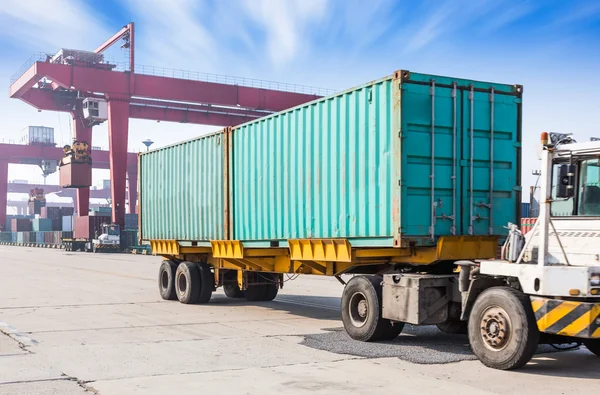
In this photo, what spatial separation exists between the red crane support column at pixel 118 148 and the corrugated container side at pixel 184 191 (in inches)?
1198

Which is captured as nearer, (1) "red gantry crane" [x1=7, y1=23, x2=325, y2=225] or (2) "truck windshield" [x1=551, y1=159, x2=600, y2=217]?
(2) "truck windshield" [x1=551, y1=159, x2=600, y2=217]

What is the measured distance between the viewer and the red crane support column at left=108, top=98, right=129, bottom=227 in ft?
156

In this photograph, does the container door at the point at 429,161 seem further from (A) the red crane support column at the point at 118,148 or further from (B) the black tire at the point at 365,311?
(A) the red crane support column at the point at 118,148

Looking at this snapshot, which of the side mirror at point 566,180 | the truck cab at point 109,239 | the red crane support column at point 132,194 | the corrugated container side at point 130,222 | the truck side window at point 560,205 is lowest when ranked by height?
the truck cab at point 109,239

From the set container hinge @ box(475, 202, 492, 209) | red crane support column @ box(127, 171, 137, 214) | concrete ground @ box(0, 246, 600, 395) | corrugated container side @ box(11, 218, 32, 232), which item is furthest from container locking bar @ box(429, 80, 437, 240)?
red crane support column @ box(127, 171, 137, 214)

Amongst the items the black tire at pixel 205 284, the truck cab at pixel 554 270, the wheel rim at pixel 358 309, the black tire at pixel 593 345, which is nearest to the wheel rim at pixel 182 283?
the black tire at pixel 205 284

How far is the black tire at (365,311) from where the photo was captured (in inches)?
379

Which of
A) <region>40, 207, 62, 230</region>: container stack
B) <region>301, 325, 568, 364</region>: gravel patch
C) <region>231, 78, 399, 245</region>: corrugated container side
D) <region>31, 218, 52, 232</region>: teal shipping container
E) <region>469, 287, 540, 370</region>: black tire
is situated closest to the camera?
<region>469, 287, 540, 370</region>: black tire

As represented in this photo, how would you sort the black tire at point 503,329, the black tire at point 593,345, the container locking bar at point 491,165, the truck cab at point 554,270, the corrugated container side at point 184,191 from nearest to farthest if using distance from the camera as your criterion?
the truck cab at point 554,270 → the black tire at point 503,329 → the black tire at point 593,345 → the container locking bar at point 491,165 → the corrugated container side at point 184,191

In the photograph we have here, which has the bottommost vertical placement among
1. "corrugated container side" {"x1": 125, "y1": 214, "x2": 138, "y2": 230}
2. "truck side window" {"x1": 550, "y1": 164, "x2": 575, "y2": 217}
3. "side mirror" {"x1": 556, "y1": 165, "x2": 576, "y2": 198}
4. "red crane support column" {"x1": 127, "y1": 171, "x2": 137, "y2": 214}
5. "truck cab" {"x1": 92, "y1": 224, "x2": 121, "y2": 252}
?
"truck cab" {"x1": 92, "y1": 224, "x2": 121, "y2": 252}

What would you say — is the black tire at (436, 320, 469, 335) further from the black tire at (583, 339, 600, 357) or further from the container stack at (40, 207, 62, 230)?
the container stack at (40, 207, 62, 230)

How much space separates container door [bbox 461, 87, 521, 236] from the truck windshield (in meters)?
2.31

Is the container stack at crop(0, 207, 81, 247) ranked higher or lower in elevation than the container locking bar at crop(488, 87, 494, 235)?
lower

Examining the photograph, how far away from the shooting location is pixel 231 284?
1580cm
